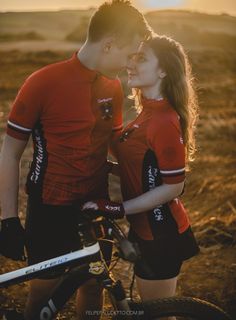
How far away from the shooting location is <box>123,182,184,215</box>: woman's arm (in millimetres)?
2775

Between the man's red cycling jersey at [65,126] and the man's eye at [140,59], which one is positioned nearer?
the man's red cycling jersey at [65,126]

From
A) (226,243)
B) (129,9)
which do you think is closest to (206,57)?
(226,243)

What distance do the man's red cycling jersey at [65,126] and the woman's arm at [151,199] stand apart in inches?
15.8

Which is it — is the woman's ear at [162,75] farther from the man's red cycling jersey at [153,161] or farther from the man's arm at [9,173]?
the man's arm at [9,173]

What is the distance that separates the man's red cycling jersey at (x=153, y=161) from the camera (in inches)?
108

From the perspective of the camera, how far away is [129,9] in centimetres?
305

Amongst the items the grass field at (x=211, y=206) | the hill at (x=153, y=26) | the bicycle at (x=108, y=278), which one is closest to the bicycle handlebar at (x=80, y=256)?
the bicycle at (x=108, y=278)

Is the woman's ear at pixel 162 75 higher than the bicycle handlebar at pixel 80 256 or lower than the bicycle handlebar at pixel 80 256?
higher

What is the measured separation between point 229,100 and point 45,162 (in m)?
18.2

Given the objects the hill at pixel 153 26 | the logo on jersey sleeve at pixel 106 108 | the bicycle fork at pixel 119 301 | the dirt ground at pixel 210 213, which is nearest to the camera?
the bicycle fork at pixel 119 301

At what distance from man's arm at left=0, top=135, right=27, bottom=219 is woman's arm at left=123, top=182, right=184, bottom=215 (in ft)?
2.25

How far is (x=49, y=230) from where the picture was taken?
304cm

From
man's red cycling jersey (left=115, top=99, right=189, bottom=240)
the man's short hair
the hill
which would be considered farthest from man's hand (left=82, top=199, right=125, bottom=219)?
the hill

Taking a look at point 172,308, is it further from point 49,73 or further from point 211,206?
point 211,206
